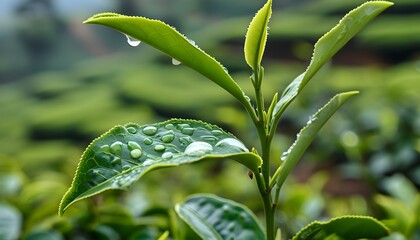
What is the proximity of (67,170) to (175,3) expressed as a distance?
12320 millimetres

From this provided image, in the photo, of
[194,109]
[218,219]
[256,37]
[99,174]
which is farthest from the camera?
[194,109]

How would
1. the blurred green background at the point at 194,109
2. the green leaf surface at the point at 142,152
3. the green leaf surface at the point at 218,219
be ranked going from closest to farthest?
the green leaf surface at the point at 142,152
the green leaf surface at the point at 218,219
the blurred green background at the point at 194,109

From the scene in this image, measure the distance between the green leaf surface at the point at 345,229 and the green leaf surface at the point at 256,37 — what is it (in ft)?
0.65

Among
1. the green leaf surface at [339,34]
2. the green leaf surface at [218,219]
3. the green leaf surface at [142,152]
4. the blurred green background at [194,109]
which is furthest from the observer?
the blurred green background at [194,109]

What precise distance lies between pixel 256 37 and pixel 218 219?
0.27 metres

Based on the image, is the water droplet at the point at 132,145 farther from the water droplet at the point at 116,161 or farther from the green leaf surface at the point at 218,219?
the green leaf surface at the point at 218,219

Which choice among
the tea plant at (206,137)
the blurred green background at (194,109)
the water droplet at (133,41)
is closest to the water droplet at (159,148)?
the tea plant at (206,137)

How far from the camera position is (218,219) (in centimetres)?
79

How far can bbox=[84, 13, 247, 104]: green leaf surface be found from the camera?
0.58 metres

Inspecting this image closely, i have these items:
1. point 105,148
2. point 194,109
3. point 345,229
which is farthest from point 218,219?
point 194,109

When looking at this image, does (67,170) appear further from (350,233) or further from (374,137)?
(350,233)

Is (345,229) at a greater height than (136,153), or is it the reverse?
(136,153)

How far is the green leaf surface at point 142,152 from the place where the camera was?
531 mm

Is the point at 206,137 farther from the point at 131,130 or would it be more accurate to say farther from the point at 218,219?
the point at 218,219
